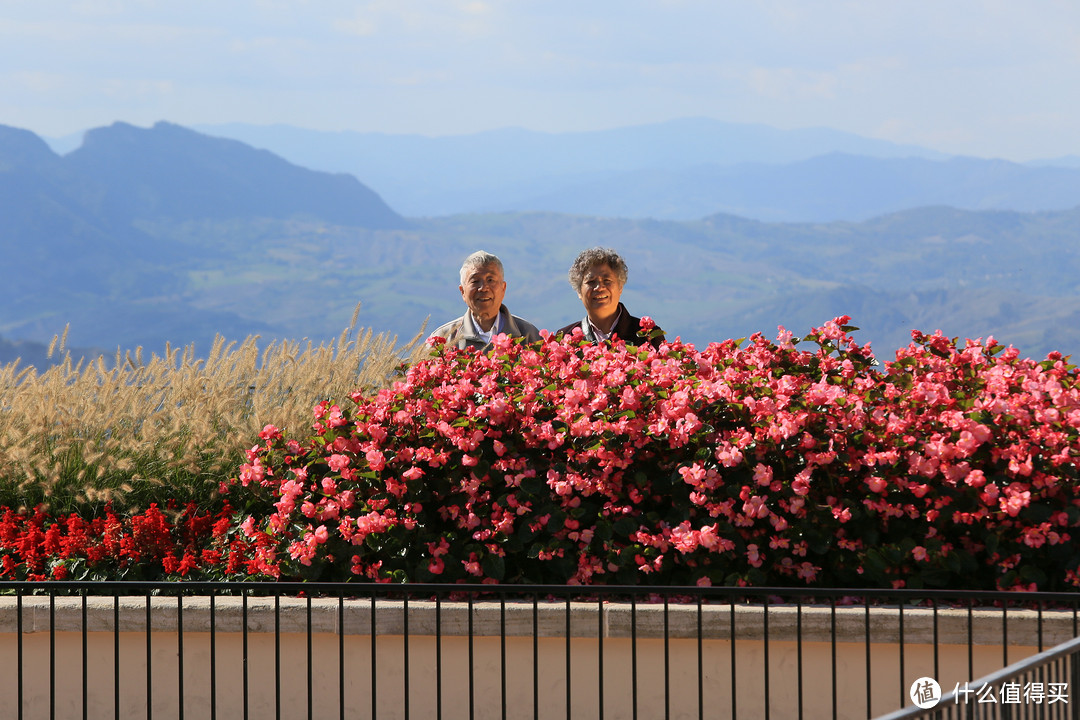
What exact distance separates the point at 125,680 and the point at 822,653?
11.1 feet

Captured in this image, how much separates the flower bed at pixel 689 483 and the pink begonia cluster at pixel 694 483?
0.04 feet

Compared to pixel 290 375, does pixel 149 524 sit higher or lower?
lower

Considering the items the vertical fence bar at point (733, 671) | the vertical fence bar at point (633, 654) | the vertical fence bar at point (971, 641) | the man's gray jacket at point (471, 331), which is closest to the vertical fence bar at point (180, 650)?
the vertical fence bar at point (633, 654)

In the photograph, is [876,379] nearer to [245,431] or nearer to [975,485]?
[975,485]

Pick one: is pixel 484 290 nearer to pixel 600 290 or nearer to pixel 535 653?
pixel 600 290

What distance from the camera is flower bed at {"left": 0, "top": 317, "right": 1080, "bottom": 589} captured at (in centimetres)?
527

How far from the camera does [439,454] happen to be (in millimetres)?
5727

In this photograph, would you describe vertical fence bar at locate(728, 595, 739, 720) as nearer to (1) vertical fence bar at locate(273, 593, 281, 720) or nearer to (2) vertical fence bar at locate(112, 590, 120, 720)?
(1) vertical fence bar at locate(273, 593, 281, 720)

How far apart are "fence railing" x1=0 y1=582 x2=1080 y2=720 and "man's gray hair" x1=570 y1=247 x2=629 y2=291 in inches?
107

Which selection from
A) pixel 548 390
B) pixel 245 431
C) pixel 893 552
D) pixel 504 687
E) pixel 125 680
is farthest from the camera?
pixel 245 431

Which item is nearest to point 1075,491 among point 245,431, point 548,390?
point 548,390

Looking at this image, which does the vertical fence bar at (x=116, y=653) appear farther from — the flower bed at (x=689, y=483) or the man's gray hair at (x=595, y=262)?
the man's gray hair at (x=595, y=262)

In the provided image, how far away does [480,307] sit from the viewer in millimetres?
7742

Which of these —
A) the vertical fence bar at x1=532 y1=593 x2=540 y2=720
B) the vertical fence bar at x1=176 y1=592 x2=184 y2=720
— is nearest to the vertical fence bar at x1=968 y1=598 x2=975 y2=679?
the vertical fence bar at x1=532 y1=593 x2=540 y2=720
